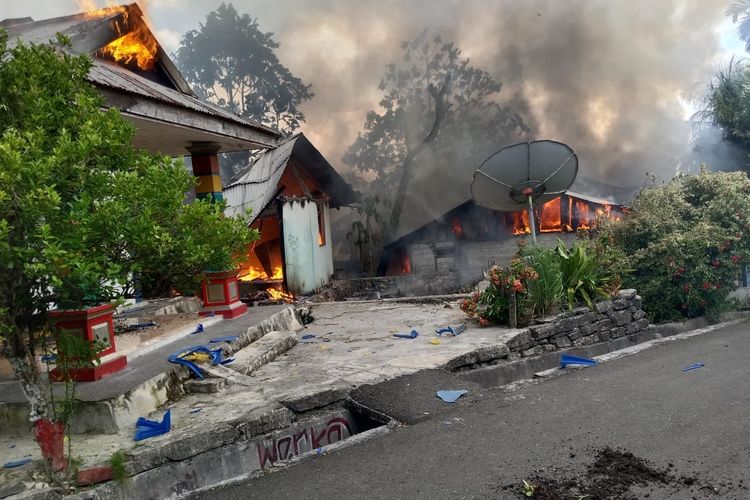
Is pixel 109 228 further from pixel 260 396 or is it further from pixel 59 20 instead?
pixel 59 20

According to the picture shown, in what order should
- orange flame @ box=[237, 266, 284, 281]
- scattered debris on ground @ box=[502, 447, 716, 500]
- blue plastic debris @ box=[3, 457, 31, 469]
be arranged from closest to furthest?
scattered debris on ground @ box=[502, 447, 716, 500] → blue plastic debris @ box=[3, 457, 31, 469] → orange flame @ box=[237, 266, 284, 281]

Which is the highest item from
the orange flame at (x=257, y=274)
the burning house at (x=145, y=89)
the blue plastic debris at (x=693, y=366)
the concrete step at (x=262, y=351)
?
the burning house at (x=145, y=89)

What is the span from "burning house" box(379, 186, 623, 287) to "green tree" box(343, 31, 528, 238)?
6.31 meters

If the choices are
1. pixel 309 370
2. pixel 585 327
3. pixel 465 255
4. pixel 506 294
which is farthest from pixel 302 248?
pixel 309 370

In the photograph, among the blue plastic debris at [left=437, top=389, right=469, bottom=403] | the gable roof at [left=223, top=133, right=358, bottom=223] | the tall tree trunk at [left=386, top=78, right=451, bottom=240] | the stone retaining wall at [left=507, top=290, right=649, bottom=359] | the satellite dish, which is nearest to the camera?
the blue plastic debris at [left=437, top=389, right=469, bottom=403]

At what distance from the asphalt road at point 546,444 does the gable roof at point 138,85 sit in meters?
4.50

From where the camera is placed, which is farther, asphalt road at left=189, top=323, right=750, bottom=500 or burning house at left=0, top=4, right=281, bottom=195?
Result: burning house at left=0, top=4, right=281, bottom=195

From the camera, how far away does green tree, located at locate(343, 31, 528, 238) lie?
88.8ft

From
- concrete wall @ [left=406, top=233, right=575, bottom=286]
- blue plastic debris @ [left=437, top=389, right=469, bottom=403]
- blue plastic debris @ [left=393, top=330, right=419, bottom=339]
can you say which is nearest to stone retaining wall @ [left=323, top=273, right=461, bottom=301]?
concrete wall @ [left=406, top=233, right=575, bottom=286]

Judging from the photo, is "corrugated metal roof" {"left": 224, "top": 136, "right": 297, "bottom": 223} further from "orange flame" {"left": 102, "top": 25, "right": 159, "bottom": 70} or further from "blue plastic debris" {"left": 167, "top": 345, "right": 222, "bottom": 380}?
"blue plastic debris" {"left": 167, "top": 345, "right": 222, "bottom": 380}

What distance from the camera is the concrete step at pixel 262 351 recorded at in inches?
257

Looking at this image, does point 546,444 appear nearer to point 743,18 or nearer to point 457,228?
point 457,228

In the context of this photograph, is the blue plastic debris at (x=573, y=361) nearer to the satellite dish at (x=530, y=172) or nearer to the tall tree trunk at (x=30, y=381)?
the satellite dish at (x=530, y=172)

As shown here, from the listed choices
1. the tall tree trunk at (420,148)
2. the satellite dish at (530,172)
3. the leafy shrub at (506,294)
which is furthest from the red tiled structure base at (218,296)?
the tall tree trunk at (420,148)
